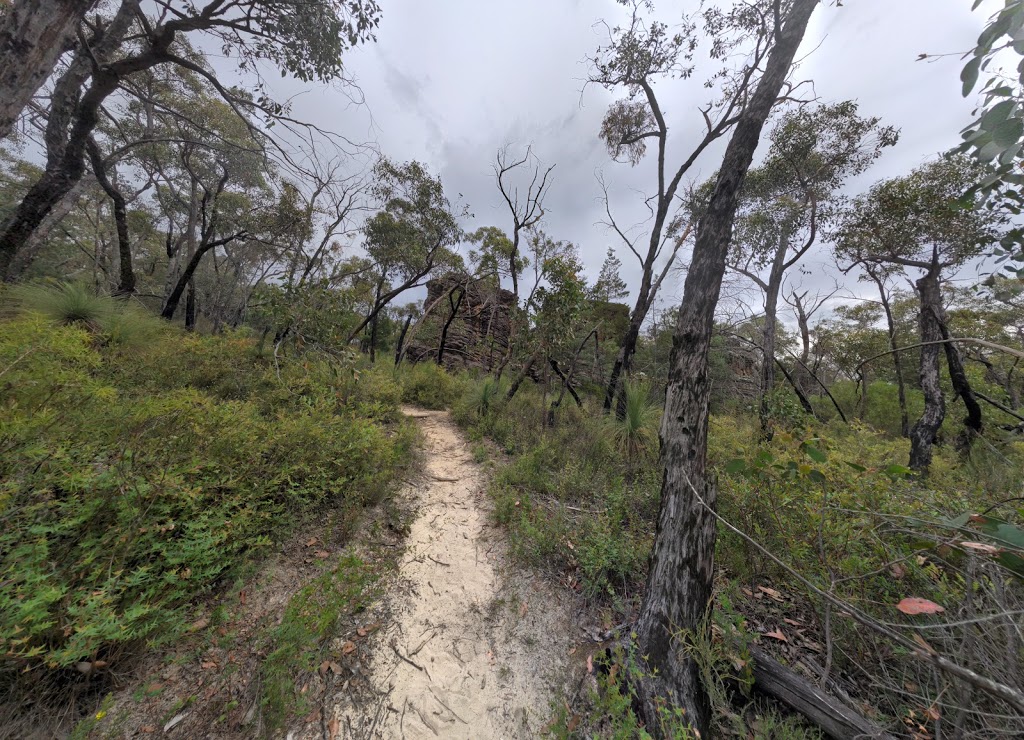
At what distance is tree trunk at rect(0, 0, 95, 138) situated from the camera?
8.37ft

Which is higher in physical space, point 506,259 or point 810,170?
point 810,170

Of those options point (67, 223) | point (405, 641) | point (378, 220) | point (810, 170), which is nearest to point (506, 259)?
point (378, 220)

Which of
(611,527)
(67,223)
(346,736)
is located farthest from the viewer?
(67,223)

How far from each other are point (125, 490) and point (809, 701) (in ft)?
14.4

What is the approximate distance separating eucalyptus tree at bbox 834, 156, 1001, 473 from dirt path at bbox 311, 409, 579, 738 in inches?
294

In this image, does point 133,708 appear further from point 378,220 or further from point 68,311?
point 378,220

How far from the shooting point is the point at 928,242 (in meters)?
7.73

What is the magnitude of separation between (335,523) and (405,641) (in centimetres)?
121

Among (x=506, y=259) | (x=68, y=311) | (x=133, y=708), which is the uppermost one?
(x=506, y=259)

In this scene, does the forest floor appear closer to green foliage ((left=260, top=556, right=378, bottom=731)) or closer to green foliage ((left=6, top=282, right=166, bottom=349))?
green foliage ((left=260, top=556, right=378, bottom=731))

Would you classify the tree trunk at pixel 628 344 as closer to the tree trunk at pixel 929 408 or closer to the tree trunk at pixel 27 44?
the tree trunk at pixel 929 408

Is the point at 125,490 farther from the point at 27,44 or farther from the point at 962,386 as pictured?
the point at 962,386

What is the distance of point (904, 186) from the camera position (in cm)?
791

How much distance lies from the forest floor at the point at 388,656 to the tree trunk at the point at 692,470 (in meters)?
0.69
